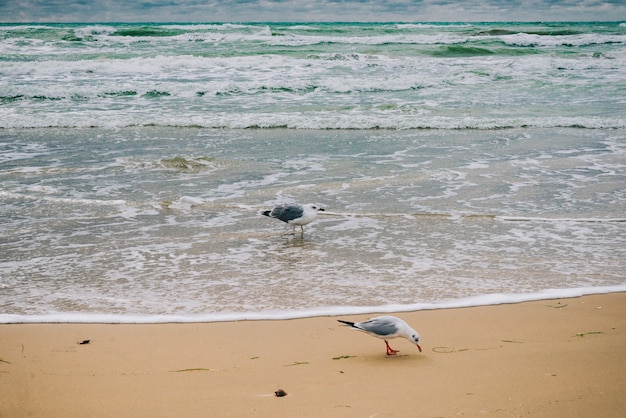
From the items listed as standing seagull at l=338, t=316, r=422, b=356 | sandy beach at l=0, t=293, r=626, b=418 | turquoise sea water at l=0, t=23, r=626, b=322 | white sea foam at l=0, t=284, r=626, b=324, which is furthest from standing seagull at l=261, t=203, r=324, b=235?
standing seagull at l=338, t=316, r=422, b=356

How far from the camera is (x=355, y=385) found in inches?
134

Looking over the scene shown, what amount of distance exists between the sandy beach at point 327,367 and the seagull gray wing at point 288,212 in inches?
87.1

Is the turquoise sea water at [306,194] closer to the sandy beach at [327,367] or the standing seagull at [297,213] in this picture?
the standing seagull at [297,213]

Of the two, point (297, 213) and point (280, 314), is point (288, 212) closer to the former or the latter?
point (297, 213)

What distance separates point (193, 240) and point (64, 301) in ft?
6.01

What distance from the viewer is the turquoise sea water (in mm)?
5289

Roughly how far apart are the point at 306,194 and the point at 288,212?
171 centimetres

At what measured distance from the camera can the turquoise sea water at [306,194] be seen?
17.4ft

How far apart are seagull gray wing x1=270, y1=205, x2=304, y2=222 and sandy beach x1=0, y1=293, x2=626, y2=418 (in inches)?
87.1

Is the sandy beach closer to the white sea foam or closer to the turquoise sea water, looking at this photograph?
the white sea foam

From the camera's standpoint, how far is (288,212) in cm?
673

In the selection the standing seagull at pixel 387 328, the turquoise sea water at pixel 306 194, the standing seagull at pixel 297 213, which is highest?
the standing seagull at pixel 387 328

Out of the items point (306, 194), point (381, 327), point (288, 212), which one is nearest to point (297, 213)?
point (288, 212)

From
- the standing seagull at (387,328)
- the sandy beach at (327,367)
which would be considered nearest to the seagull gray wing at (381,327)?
the standing seagull at (387,328)
